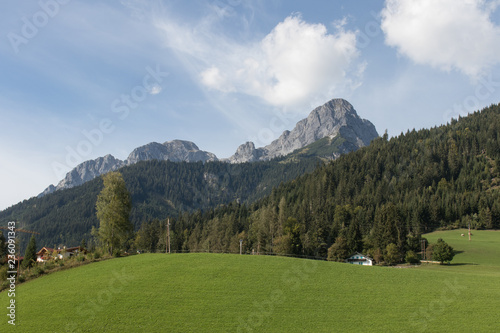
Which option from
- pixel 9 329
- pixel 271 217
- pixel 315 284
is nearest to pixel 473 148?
pixel 271 217

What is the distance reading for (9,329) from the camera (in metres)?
32.3

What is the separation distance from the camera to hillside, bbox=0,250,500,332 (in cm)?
3278

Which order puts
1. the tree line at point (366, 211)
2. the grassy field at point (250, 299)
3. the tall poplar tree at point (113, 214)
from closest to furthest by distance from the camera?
the grassy field at point (250, 299), the tall poplar tree at point (113, 214), the tree line at point (366, 211)

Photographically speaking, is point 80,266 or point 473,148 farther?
point 473,148

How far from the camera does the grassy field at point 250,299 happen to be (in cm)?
3275

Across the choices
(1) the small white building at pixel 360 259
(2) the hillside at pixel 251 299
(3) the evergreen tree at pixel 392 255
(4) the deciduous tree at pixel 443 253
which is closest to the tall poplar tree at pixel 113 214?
(2) the hillside at pixel 251 299

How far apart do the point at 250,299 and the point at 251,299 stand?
0.11 metres

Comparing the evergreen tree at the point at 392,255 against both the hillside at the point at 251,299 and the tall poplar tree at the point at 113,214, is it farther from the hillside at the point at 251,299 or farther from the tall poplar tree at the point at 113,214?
the tall poplar tree at the point at 113,214

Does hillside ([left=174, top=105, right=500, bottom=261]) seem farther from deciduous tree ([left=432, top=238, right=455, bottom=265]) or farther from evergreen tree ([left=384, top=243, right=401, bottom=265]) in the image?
deciduous tree ([left=432, top=238, right=455, bottom=265])

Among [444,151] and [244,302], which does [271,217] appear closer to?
[244,302]

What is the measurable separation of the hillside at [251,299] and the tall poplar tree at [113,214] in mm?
12077

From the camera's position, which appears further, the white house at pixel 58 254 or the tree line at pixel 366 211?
the tree line at pixel 366 211

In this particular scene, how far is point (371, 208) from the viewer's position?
137000 millimetres

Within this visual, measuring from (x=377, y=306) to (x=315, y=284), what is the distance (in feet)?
27.8
